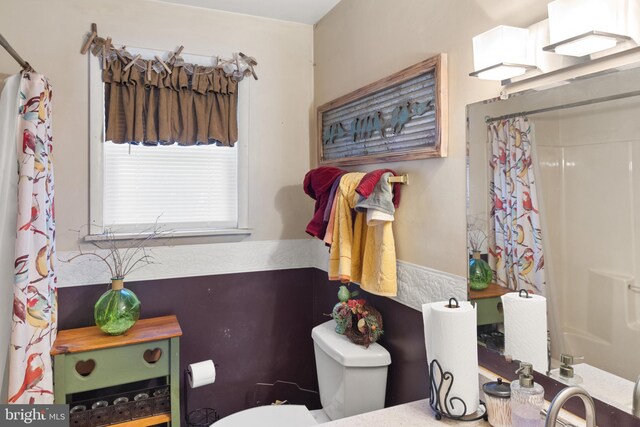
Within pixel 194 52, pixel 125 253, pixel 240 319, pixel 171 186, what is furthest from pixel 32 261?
pixel 194 52

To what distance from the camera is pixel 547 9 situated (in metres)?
1.07

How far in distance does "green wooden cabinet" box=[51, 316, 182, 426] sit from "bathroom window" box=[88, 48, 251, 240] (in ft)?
1.61

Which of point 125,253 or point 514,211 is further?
point 125,253

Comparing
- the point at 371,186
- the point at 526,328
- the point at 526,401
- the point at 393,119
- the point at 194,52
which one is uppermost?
the point at 194,52

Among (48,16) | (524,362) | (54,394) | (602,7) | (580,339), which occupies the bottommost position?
(54,394)

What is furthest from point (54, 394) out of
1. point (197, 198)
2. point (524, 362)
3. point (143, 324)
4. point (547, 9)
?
point (547, 9)

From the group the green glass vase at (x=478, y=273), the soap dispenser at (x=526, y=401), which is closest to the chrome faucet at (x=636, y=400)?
the soap dispenser at (x=526, y=401)

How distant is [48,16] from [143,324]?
5.06ft

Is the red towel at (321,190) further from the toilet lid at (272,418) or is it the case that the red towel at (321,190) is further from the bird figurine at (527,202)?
the bird figurine at (527,202)

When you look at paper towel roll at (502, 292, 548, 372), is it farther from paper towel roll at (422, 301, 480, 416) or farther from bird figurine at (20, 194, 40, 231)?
bird figurine at (20, 194, 40, 231)

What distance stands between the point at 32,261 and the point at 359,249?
1.32m

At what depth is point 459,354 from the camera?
118cm

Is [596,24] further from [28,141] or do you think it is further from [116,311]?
[116,311]

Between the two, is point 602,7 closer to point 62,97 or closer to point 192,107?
point 192,107
